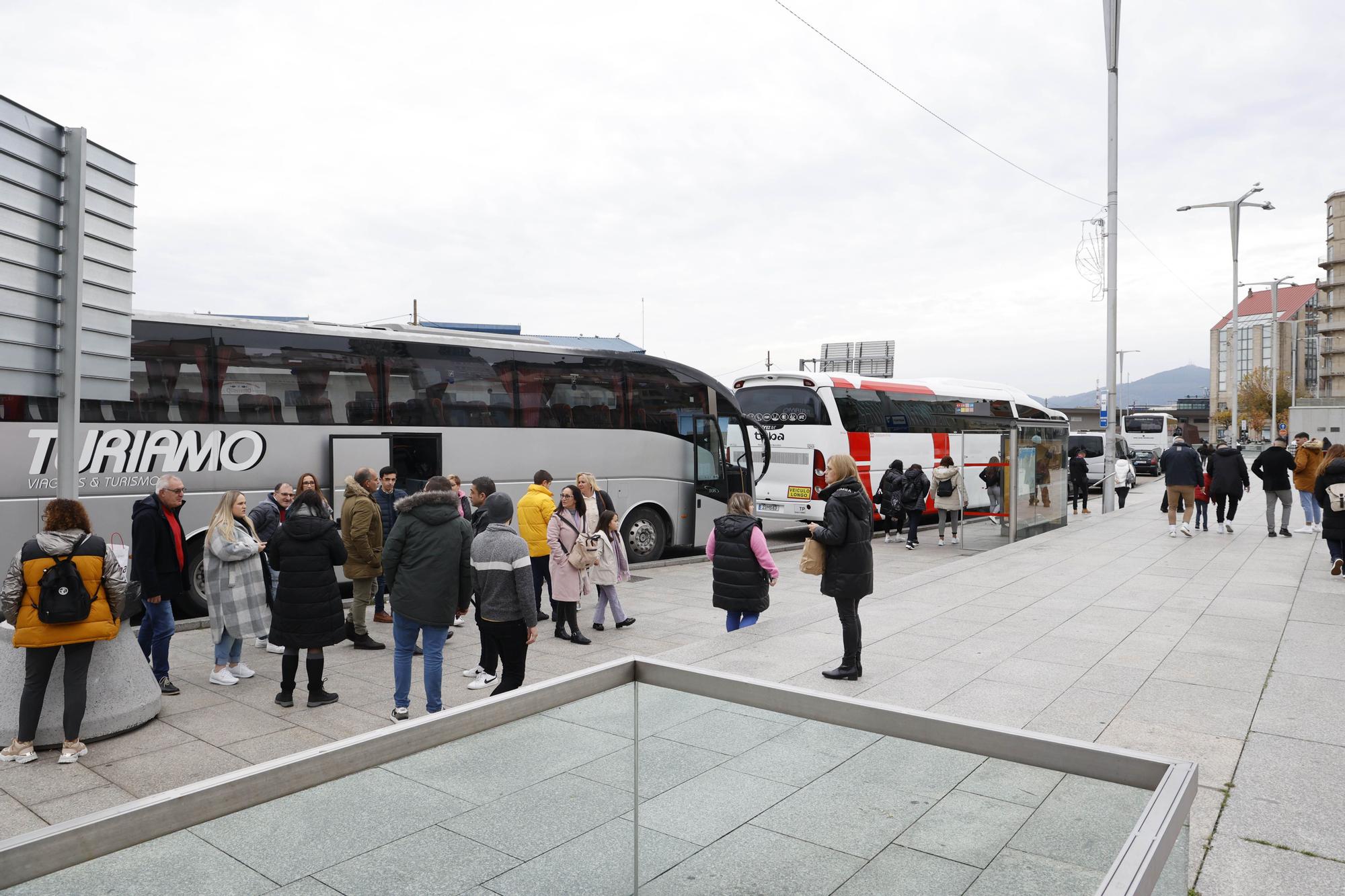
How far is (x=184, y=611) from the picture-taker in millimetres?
10031

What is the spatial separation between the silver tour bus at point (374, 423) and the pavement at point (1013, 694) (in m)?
1.97

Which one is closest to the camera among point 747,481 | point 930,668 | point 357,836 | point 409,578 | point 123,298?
point 357,836

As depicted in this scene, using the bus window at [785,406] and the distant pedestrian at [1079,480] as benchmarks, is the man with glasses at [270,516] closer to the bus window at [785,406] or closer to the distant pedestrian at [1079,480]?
the bus window at [785,406]

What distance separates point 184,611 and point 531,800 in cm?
896

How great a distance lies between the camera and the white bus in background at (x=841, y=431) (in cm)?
1814

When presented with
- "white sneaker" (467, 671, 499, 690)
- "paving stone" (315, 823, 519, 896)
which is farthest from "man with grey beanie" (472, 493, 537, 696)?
"paving stone" (315, 823, 519, 896)

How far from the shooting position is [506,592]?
5.99 m

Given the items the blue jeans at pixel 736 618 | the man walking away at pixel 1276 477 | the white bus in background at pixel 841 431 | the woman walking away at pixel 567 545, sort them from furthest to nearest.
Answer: the white bus in background at pixel 841 431 < the man walking away at pixel 1276 477 < the woman walking away at pixel 567 545 < the blue jeans at pixel 736 618

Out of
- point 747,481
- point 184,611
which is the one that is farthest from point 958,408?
point 184,611

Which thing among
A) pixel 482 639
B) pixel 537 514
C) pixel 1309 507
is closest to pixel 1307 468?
pixel 1309 507

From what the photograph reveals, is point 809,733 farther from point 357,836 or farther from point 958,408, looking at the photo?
point 958,408

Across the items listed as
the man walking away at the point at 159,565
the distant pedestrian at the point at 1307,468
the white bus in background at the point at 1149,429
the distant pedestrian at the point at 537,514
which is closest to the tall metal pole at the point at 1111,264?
the distant pedestrian at the point at 1307,468

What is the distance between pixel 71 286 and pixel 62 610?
179 cm

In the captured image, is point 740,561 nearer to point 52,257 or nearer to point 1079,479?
point 52,257
